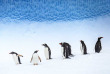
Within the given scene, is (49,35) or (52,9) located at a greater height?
(52,9)

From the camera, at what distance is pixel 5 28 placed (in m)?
7.30

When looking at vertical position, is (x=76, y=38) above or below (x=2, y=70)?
above

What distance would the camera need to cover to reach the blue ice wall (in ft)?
24.1

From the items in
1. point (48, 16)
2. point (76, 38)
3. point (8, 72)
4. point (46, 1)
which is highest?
point (46, 1)

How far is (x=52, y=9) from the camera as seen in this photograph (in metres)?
7.80

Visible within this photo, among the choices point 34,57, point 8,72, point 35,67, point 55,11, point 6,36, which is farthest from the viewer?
point 55,11

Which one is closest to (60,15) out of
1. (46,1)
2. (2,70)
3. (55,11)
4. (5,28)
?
(55,11)

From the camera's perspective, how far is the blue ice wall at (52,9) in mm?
7355

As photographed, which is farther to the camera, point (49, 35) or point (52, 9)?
point (52, 9)

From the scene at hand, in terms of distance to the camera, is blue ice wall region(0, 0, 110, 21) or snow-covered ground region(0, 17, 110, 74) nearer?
snow-covered ground region(0, 17, 110, 74)

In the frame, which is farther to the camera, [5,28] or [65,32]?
[65,32]

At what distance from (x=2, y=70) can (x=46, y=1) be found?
13.4ft

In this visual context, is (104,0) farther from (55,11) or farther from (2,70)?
(2,70)

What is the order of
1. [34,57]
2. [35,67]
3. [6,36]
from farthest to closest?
1. [6,36]
2. [34,57]
3. [35,67]
